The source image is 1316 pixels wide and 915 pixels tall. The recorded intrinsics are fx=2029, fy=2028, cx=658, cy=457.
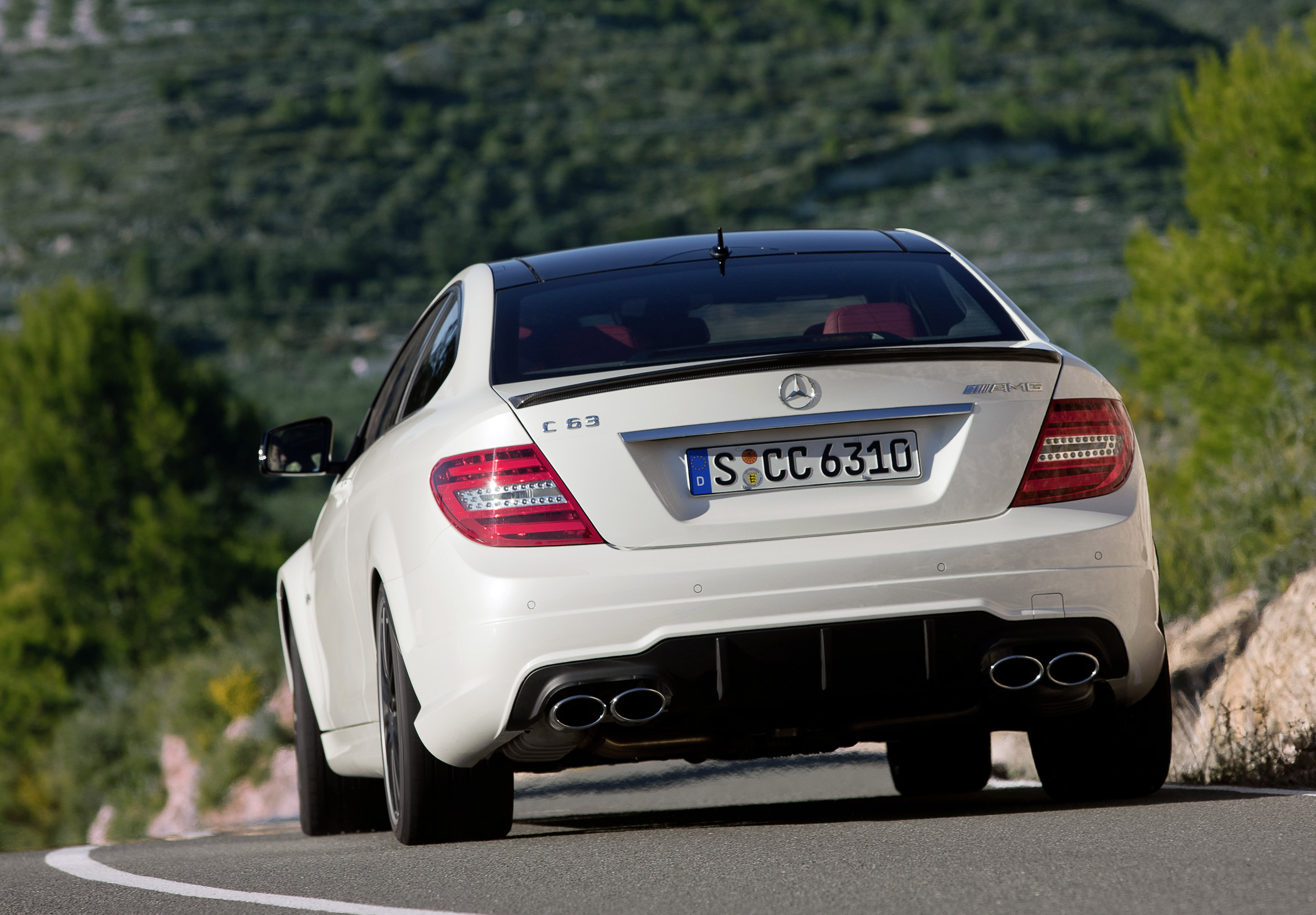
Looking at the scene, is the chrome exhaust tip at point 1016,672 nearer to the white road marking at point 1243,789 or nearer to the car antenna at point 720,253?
the white road marking at point 1243,789

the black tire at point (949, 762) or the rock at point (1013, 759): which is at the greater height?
the black tire at point (949, 762)

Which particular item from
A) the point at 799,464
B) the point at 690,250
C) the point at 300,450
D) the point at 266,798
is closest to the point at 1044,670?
the point at 799,464

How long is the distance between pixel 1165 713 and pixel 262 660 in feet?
75.1

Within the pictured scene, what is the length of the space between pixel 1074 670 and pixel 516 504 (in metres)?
1.52

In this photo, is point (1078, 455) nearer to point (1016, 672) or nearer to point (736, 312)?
point (1016, 672)

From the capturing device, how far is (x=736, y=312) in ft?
19.2

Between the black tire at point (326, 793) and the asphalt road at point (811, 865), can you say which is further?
the black tire at point (326, 793)

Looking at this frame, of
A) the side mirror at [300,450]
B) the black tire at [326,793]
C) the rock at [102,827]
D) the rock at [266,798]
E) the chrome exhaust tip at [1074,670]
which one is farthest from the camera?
the rock at [102,827]

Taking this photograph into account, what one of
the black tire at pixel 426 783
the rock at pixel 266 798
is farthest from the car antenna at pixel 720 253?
the rock at pixel 266 798

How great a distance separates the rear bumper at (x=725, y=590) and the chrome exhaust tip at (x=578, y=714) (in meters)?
0.11

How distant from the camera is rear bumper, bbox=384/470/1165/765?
4996 mm

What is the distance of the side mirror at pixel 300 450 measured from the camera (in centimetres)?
693

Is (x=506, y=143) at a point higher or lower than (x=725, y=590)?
lower

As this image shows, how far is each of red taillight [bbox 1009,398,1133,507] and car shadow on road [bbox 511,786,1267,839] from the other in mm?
1005
